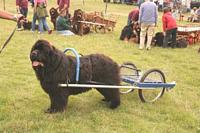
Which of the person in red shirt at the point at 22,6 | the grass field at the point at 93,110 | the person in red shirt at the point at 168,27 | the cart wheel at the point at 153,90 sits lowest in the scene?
the grass field at the point at 93,110

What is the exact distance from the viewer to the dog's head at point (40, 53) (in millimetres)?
6379

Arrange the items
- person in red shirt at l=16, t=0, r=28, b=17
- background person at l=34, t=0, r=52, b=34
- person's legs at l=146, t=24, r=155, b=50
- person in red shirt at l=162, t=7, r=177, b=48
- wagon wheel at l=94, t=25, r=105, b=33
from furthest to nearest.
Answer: person in red shirt at l=16, t=0, r=28, b=17, wagon wheel at l=94, t=25, r=105, b=33, background person at l=34, t=0, r=52, b=34, person in red shirt at l=162, t=7, r=177, b=48, person's legs at l=146, t=24, r=155, b=50

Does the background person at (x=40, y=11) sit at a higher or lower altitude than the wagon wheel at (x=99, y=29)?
higher

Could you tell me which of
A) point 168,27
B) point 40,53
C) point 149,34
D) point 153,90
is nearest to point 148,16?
point 149,34

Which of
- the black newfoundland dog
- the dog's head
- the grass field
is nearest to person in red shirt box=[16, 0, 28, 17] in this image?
Result: the grass field

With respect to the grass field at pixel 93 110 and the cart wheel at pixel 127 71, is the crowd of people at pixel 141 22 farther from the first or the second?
the cart wheel at pixel 127 71

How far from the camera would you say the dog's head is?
6379 millimetres

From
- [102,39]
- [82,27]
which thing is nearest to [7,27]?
[82,27]

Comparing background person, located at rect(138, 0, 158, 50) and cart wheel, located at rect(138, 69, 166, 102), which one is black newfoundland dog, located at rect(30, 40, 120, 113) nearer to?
cart wheel, located at rect(138, 69, 166, 102)

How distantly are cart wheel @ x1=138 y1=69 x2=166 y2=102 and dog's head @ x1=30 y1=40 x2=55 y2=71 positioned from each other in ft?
7.28

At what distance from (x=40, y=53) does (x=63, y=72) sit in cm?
60

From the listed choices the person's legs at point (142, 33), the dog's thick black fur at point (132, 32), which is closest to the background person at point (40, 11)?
the dog's thick black fur at point (132, 32)

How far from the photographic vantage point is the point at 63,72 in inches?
270

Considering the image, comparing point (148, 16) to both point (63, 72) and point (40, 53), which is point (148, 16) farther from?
point (40, 53)
